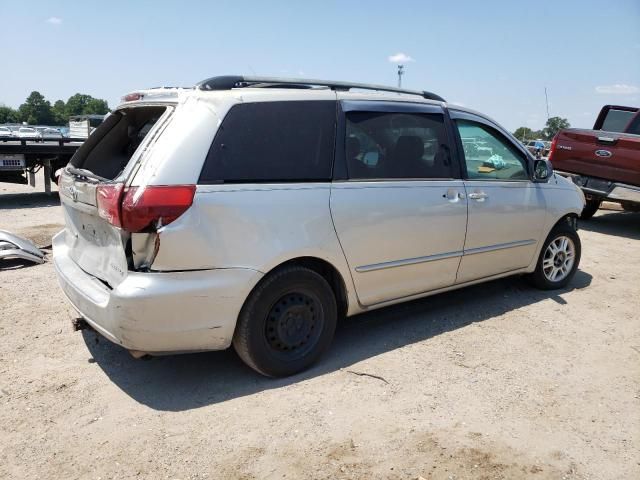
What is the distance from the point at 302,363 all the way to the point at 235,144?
4.88 feet

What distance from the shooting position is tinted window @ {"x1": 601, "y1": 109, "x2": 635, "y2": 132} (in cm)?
1003

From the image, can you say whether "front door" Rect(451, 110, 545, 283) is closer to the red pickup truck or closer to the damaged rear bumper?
the damaged rear bumper

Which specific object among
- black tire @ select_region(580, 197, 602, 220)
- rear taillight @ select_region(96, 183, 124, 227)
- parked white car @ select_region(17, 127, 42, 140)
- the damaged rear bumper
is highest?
parked white car @ select_region(17, 127, 42, 140)

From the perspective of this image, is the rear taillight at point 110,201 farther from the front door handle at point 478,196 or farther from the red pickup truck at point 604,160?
the red pickup truck at point 604,160

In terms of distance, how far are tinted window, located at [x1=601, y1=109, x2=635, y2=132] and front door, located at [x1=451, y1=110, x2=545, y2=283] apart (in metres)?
6.44

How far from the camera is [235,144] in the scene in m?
3.13

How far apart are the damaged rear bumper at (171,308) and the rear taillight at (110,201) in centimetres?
33

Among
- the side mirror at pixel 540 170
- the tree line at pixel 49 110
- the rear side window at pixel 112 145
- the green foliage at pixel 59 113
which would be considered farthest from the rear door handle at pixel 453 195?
the green foliage at pixel 59 113

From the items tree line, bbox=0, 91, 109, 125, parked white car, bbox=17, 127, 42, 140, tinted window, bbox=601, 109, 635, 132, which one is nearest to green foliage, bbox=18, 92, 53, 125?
tree line, bbox=0, 91, 109, 125

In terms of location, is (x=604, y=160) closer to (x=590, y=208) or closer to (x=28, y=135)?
(x=590, y=208)

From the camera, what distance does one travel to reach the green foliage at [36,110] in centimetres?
9525

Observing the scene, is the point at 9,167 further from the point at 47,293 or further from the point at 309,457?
the point at 309,457

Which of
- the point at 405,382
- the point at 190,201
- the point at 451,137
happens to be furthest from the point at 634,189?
the point at 190,201

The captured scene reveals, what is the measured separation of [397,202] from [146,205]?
1.78m
